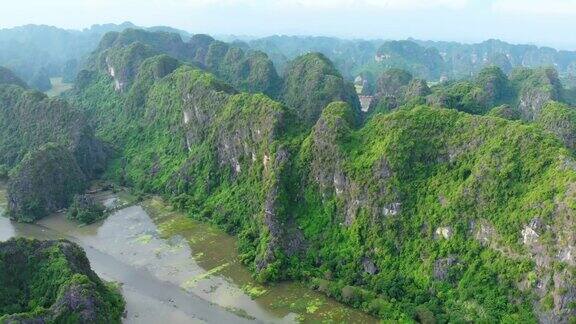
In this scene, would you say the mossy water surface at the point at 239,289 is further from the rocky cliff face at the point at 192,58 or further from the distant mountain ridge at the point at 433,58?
the distant mountain ridge at the point at 433,58

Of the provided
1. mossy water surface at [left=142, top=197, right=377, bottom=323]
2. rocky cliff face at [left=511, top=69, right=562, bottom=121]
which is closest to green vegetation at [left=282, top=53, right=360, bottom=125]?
rocky cliff face at [left=511, top=69, right=562, bottom=121]

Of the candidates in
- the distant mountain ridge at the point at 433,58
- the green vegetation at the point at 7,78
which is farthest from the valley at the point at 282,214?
the distant mountain ridge at the point at 433,58

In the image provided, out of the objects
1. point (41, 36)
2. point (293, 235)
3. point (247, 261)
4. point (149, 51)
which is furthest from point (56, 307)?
point (41, 36)

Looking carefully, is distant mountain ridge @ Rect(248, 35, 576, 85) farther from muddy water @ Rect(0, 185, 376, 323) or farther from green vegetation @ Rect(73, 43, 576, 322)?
muddy water @ Rect(0, 185, 376, 323)

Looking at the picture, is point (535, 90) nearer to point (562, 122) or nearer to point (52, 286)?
point (562, 122)

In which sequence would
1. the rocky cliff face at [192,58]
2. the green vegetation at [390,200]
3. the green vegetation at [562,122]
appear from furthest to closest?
A: the rocky cliff face at [192,58] < the green vegetation at [562,122] < the green vegetation at [390,200]

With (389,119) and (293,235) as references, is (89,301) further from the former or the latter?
(389,119)

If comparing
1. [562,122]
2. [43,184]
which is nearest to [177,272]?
[43,184]
